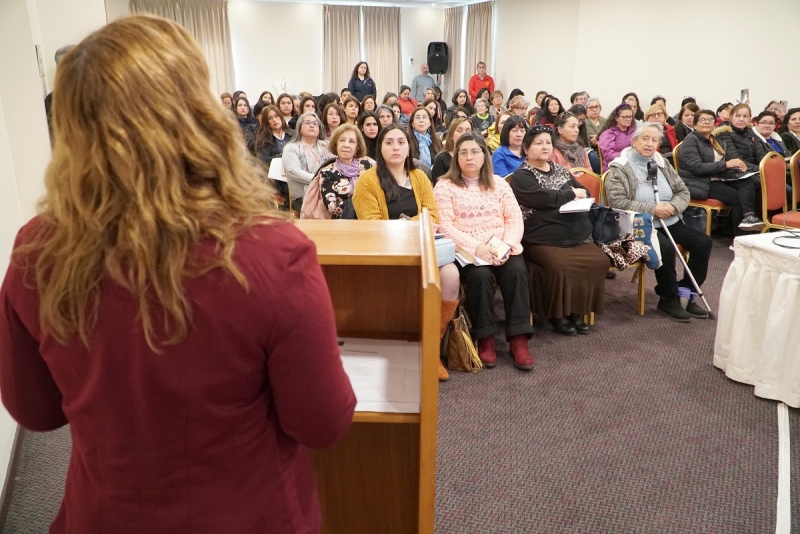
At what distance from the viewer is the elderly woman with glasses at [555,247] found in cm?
331

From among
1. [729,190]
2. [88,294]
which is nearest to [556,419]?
[88,294]

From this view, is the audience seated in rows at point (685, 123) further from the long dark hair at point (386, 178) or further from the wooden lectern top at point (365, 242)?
the wooden lectern top at point (365, 242)

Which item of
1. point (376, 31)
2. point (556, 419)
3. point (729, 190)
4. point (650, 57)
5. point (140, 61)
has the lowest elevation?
point (556, 419)

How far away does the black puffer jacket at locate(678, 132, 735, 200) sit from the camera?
5.11m

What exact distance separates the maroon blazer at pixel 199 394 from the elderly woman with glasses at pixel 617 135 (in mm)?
6030

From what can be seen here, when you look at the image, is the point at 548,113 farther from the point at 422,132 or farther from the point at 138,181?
the point at 138,181

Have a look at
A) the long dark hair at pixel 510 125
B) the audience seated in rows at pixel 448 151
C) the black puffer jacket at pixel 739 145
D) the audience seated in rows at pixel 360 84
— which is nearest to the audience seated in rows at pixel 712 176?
the black puffer jacket at pixel 739 145

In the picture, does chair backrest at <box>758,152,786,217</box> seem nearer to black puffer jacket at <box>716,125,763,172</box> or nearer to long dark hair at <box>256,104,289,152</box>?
black puffer jacket at <box>716,125,763,172</box>

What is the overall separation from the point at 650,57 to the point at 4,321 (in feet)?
32.3

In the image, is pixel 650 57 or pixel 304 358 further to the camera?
pixel 650 57

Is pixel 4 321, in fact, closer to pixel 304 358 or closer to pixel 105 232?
pixel 105 232

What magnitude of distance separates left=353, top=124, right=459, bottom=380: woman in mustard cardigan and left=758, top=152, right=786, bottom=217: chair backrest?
2791mm

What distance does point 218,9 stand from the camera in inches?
447

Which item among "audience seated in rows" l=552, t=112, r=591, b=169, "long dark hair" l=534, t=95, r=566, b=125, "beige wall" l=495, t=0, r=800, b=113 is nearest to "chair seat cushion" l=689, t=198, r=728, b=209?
"audience seated in rows" l=552, t=112, r=591, b=169
